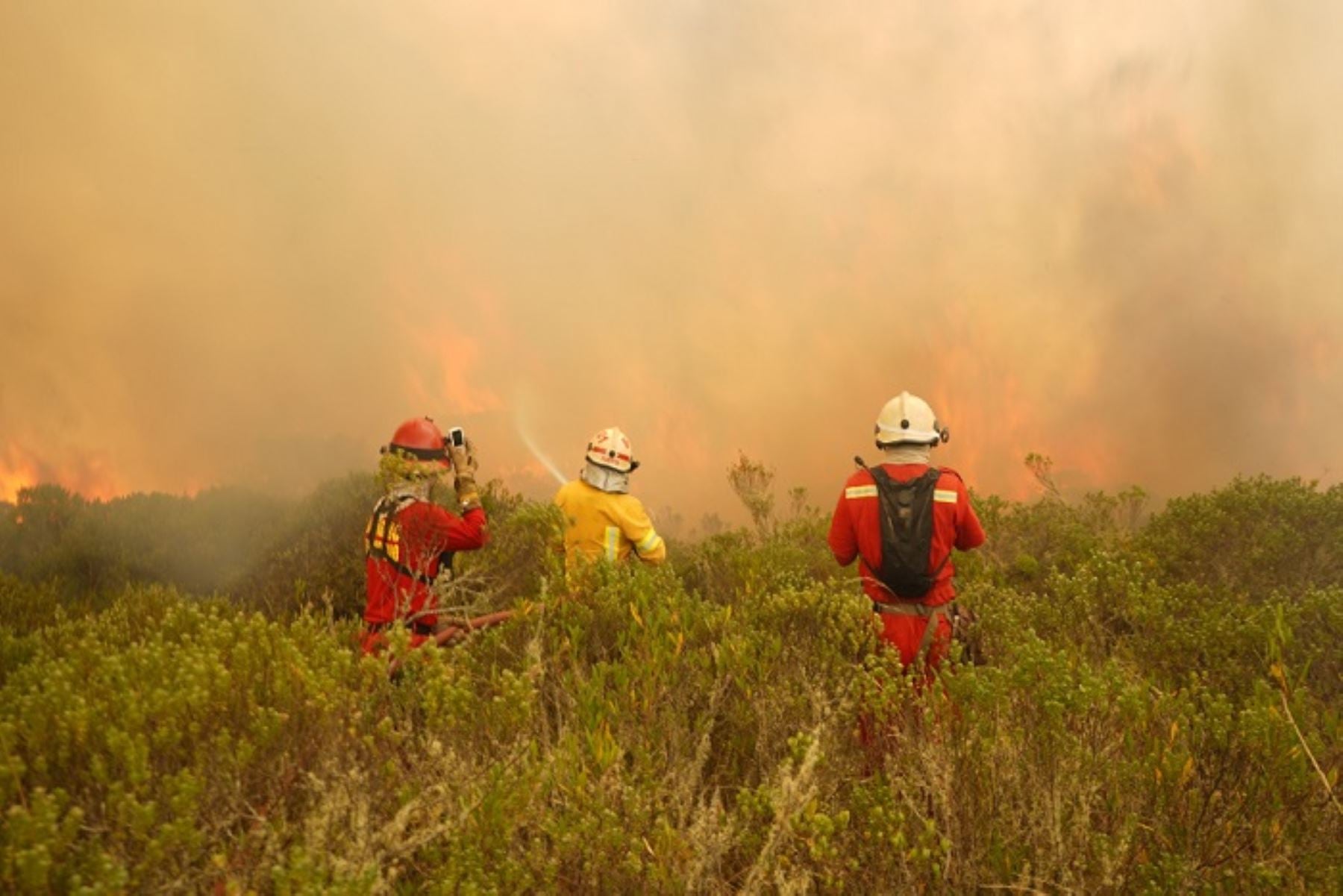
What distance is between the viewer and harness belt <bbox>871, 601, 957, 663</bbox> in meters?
5.07

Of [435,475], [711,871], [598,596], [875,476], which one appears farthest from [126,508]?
[711,871]

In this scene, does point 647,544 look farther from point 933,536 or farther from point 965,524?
point 965,524

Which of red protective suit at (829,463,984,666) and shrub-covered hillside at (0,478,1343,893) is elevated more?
red protective suit at (829,463,984,666)

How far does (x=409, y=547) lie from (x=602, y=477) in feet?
5.06

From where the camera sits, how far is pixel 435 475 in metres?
5.88

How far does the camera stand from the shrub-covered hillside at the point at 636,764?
7.68 ft

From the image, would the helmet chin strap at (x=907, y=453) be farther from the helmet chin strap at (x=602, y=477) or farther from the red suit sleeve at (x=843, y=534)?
the helmet chin strap at (x=602, y=477)

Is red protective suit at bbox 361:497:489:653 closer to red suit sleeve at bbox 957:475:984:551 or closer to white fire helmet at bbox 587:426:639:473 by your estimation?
white fire helmet at bbox 587:426:639:473

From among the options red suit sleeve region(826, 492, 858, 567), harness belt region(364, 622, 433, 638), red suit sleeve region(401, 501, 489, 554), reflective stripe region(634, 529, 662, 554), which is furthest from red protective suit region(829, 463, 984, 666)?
harness belt region(364, 622, 433, 638)

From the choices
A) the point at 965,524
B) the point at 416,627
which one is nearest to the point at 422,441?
the point at 416,627

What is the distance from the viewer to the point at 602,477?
6352mm

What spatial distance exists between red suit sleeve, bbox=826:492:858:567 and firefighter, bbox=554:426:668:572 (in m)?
1.65

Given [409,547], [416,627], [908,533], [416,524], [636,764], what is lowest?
[636,764]

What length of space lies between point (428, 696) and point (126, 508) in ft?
47.8
